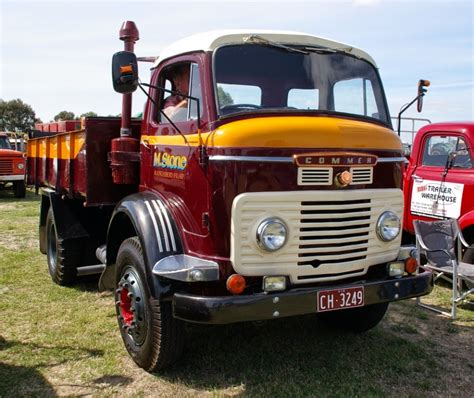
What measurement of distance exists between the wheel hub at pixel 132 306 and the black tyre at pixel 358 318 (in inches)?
74.3

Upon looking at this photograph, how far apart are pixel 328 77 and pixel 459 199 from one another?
314cm

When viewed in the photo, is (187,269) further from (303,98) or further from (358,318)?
(358,318)

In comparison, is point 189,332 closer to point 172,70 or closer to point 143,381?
point 143,381

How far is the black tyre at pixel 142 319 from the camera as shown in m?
3.64

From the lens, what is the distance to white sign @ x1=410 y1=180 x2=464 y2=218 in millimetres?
6414

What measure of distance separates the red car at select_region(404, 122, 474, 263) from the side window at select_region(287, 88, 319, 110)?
9.98ft

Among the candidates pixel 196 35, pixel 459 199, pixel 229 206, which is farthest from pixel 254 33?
pixel 459 199

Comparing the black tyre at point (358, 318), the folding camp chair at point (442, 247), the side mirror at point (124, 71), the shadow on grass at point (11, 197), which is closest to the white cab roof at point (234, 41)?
the side mirror at point (124, 71)

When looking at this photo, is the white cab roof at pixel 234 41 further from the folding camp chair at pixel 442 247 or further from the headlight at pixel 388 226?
the folding camp chair at pixel 442 247

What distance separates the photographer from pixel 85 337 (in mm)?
4629

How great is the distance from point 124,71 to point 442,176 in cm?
460

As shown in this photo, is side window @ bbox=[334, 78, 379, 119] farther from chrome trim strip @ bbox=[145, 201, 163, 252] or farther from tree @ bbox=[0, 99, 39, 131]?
tree @ bbox=[0, 99, 39, 131]

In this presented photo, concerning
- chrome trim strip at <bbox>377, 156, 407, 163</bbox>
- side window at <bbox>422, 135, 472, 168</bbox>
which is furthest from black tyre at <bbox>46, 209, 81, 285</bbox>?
side window at <bbox>422, 135, 472, 168</bbox>

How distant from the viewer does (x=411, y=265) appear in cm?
404
